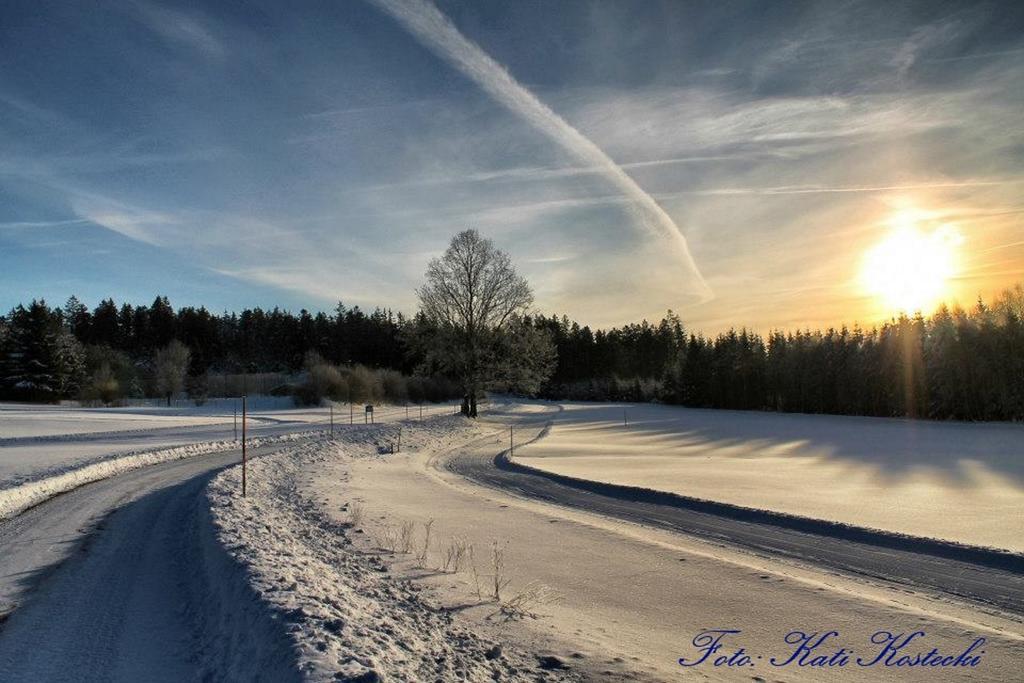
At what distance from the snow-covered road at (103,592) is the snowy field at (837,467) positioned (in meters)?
11.4

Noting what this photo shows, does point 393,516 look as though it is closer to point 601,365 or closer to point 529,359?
point 529,359

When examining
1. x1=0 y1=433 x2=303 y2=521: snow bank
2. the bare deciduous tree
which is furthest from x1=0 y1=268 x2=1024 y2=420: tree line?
x1=0 y1=433 x2=303 y2=521: snow bank

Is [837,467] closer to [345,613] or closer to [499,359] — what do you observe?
[345,613]

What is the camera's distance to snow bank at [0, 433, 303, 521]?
44.4ft

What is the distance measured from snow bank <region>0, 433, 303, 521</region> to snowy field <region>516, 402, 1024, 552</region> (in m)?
13.5

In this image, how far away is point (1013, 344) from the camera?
46.6m

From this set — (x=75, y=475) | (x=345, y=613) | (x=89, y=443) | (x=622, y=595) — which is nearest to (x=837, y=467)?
(x=622, y=595)

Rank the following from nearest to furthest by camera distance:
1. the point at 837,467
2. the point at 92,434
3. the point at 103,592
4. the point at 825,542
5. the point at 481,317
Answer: the point at 103,592 < the point at 825,542 < the point at 837,467 < the point at 92,434 < the point at 481,317

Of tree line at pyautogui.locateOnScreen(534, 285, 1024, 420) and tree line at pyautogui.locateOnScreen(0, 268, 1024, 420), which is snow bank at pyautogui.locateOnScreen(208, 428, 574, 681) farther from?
tree line at pyautogui.locateOnScreen(534, 285, 1024, 420)

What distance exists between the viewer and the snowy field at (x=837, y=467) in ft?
43.4

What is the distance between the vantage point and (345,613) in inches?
236

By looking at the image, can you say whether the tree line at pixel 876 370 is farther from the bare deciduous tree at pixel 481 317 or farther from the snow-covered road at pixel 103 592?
the snow-covered road at pixel 103 592

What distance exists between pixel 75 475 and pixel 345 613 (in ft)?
51.8

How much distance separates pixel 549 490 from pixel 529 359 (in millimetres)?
30867
